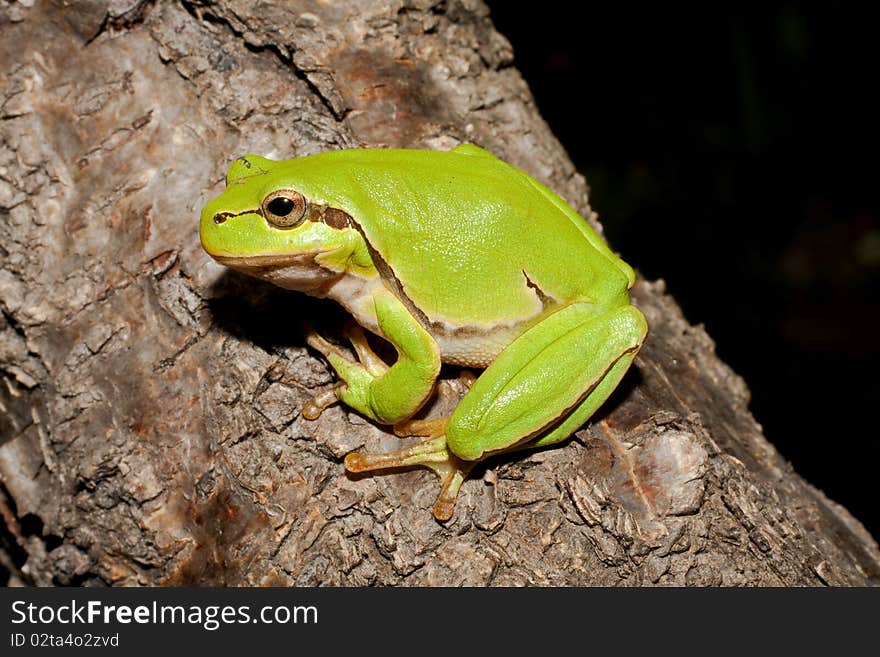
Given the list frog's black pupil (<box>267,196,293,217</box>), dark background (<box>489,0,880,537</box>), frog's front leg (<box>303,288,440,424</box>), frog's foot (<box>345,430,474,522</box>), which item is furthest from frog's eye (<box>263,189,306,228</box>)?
dark background (<box>489,0,880,537</box>)

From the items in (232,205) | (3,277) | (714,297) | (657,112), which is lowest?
(714,297)

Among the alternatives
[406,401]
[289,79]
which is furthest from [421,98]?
[406,401]

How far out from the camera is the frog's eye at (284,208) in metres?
2.18

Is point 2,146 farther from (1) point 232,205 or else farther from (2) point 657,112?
(2) point 657,112

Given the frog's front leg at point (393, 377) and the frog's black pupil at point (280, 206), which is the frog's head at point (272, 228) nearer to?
Result: the frog's black pupil at point (280, 206)

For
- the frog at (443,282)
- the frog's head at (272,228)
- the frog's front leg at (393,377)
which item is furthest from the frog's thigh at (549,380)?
the frog's head at (272,228)

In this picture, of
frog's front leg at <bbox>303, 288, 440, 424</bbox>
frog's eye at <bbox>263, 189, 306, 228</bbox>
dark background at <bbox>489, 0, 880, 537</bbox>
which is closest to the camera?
frog's eye at <bbox>263, 189, 306, 228</bbox>

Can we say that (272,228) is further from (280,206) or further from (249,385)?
(249,385)

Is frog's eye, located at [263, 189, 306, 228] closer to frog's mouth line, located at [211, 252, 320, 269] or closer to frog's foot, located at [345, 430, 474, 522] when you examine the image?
frog's mouth line, located at [211, 252, 320, 269]

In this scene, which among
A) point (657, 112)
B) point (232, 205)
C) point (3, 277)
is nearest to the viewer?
point (232, 205)

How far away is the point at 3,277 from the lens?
254 cm

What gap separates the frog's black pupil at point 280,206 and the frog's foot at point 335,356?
421 millimetres

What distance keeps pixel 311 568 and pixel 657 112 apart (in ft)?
14.1

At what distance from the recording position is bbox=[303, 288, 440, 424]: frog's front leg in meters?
2.29
